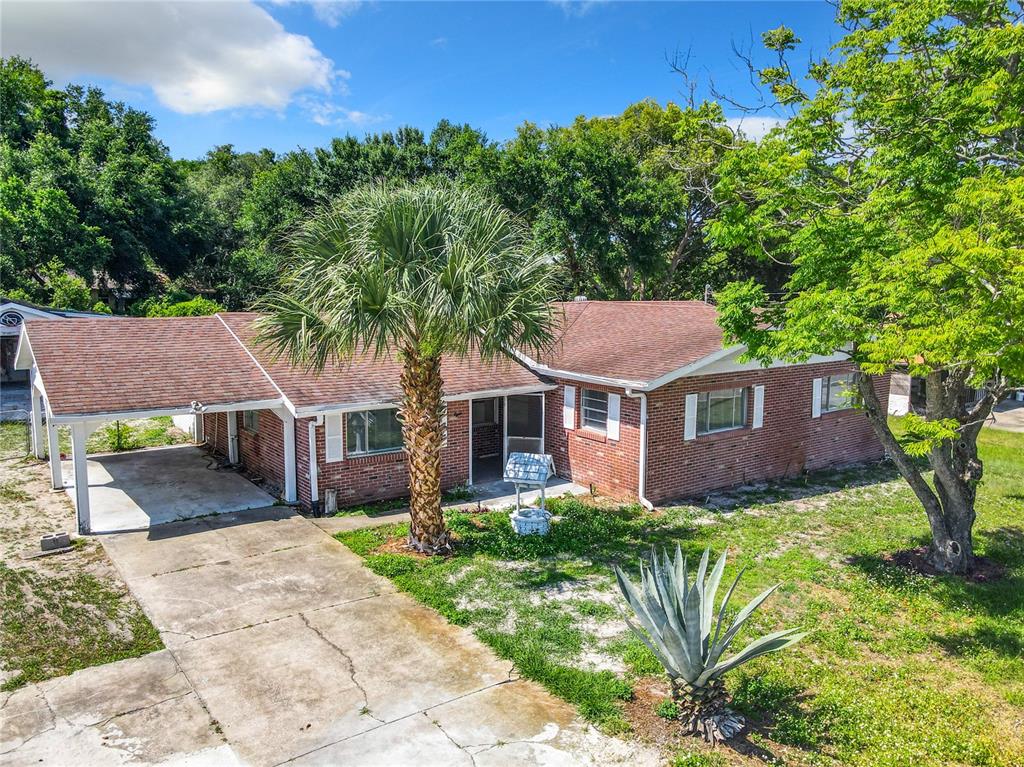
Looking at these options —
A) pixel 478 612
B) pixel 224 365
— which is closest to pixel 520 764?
pixel 478 612

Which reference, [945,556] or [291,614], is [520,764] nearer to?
[291,614]

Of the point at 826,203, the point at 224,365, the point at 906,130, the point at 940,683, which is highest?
the point at 906,130

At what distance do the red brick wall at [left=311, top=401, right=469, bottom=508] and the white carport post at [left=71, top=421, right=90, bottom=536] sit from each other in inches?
142

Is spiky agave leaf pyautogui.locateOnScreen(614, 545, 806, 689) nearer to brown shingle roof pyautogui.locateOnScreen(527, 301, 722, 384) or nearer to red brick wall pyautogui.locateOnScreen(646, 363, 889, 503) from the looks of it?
brown shingle roof pyautogui.locateOnScreen(527, 301, 722, 384)

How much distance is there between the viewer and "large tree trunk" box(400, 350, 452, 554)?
10.6 metres

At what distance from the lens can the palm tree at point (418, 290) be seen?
9438mm

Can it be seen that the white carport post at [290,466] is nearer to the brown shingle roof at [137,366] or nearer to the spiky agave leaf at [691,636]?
the brown shingle roof at [137,366]

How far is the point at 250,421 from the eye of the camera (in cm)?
1546

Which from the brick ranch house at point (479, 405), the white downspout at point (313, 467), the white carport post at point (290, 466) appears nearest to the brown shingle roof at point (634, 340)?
the brick ranch house at point (479, 405)

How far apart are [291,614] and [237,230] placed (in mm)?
33735

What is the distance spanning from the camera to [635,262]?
30703mm

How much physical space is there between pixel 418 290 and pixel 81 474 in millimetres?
6849

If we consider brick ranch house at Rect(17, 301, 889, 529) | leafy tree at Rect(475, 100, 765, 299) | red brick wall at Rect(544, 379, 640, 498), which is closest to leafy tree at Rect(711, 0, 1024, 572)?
brick ranch house at Rect(17, 301, 889, 529)

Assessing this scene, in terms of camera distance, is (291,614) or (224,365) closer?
(291,614)
